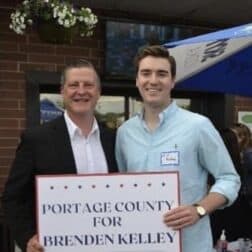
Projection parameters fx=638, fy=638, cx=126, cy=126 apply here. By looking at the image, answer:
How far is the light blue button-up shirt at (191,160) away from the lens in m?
2.77

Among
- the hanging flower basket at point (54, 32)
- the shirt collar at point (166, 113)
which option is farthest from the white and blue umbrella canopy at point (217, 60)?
the hanging flower basket at point (54, 32)

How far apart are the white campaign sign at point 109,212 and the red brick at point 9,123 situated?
139 inches

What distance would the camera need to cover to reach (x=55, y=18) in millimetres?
5137

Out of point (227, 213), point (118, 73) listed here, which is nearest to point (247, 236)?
point (227, 213)

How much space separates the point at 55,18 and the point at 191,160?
8.90ft

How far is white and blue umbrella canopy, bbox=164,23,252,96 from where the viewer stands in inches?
151

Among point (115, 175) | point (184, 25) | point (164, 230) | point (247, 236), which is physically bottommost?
point (247, 236)

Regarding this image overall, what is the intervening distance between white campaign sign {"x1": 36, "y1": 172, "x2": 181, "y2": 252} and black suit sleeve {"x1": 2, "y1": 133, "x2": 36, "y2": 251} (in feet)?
0.35

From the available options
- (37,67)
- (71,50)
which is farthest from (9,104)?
(71,50)

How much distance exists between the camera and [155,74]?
2.83 metres

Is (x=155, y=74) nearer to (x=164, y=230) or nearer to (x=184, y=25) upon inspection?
(x=164, y=230)

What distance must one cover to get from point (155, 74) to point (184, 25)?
4.14 meters

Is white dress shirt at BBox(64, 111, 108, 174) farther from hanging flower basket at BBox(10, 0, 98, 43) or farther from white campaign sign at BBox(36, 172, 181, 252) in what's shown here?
hanging flower basket at BBox(10, 0, 98, 43)

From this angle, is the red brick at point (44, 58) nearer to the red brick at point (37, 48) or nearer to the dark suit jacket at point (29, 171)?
the red brick at point (37, 48)
